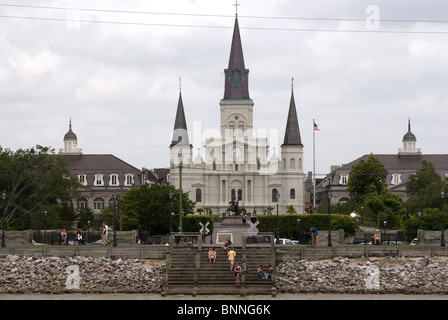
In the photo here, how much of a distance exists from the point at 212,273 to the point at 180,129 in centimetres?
11136

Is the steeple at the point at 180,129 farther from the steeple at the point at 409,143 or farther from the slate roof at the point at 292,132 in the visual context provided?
the steeple at the point at 409,143

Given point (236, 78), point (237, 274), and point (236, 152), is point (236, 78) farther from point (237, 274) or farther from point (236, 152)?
point (237, 274)

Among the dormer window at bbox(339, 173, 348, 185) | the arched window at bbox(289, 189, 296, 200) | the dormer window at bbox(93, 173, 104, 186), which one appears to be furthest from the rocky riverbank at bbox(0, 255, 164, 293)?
the dormer window at bbox(339, 173, 348, 185)

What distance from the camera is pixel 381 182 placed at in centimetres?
13100

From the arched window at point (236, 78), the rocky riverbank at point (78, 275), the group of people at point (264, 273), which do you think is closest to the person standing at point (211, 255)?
the group of people at point (264, 273)

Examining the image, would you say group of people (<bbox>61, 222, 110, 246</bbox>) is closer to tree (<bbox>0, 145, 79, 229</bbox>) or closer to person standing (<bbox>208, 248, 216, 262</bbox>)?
person standing (<bbox>208, 248, 216, 262</bbox>)

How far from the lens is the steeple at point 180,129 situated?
161 m

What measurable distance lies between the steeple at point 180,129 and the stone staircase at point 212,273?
106527 mm

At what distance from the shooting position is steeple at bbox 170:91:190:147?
16112 centimetres

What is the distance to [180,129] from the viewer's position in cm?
16225

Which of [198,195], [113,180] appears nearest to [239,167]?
[198,195]

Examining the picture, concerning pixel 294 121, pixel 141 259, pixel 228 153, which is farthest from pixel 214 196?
pixel 141 259

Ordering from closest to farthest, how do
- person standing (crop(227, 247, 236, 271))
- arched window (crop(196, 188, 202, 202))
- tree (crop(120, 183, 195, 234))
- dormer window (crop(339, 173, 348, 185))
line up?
person standing (crop(227, 247, 236, 271))
tree (crop(120, 183, 195, 234))
arched window (crop(196, 188, 202, 202))
dormer window (crop(339, 173, 348, 185))

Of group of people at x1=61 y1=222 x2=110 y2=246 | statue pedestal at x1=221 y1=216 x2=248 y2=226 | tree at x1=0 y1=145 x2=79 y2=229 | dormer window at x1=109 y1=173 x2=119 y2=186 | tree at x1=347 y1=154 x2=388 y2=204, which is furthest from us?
dormer window at x1=109 y1=173 x2=119 y2=186
